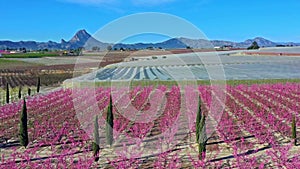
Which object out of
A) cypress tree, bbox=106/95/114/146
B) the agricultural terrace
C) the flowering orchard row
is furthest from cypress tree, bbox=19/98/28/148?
cypress tree, bbox=106/95/114/146

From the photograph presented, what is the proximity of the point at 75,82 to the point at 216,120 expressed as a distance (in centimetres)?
1128

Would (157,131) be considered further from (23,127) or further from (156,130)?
(23,127)

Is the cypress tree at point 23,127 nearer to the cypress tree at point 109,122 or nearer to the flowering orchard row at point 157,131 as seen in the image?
the flowering orchard row at point 157,131

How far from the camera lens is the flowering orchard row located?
764 cm

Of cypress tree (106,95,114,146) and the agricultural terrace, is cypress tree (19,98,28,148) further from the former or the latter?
cypress tree (106,95,114,146)

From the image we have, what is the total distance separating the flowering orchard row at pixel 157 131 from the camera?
7.64 meters

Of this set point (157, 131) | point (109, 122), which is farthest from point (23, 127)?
point (157, 131)

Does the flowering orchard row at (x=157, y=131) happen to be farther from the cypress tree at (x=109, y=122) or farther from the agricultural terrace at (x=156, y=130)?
the cypress tree at (x=109, y=122)

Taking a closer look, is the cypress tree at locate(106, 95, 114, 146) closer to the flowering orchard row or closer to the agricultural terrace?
the agricultural terrace

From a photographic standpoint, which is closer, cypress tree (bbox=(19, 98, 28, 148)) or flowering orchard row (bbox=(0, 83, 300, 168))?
flowering orchard row (bbox=(0, 83, 300, 168))

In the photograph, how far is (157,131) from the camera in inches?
415

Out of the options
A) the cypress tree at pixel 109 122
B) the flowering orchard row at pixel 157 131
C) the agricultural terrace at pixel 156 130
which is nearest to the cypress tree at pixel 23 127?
the agricultural terrace at pixel 156 130

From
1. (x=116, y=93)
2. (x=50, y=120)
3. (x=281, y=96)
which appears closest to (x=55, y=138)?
(x=50, y=120)

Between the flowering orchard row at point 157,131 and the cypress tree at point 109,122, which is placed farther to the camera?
the cypress tree at point 109,122
